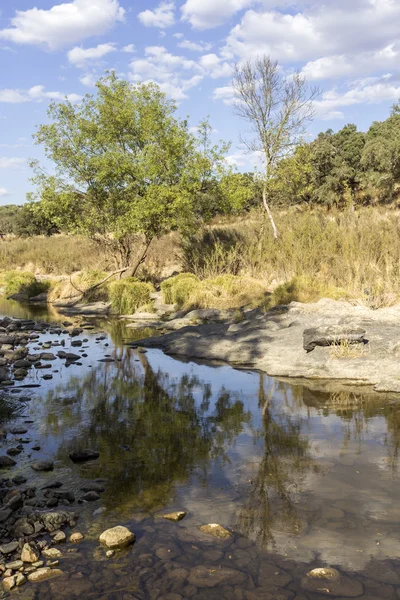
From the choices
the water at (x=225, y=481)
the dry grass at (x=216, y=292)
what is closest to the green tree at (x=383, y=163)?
the dry grass at (x=216, y=292)

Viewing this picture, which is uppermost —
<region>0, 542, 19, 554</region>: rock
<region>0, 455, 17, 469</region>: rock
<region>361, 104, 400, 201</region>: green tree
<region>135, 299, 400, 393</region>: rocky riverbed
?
<region>361, 104, 400, 201</region>: green tree

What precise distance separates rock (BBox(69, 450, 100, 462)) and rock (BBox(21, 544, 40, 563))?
1.69 m

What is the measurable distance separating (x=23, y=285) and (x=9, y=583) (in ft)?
68.7

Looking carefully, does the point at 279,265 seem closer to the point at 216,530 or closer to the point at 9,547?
the point at 216,530

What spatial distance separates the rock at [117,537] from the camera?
3.78 meters

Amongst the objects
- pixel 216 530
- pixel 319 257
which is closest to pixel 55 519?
pixel 216 530

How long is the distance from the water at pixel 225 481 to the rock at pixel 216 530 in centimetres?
5

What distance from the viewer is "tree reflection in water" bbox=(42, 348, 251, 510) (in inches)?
194

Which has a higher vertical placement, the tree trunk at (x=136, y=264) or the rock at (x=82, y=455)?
the tree trunk at (x=136, y=264)

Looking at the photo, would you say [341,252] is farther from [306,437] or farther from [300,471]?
[300,471]

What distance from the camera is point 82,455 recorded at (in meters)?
5.36

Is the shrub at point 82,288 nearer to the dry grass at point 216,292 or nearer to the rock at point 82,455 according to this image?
the dry grass at point 216,292

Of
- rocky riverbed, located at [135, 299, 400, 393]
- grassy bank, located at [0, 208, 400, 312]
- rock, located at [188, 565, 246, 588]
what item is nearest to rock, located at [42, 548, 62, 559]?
rock, located at [188, 565, 246, 588]

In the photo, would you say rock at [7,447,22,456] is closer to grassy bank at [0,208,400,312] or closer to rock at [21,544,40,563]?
rock at [21,544,40,563]
